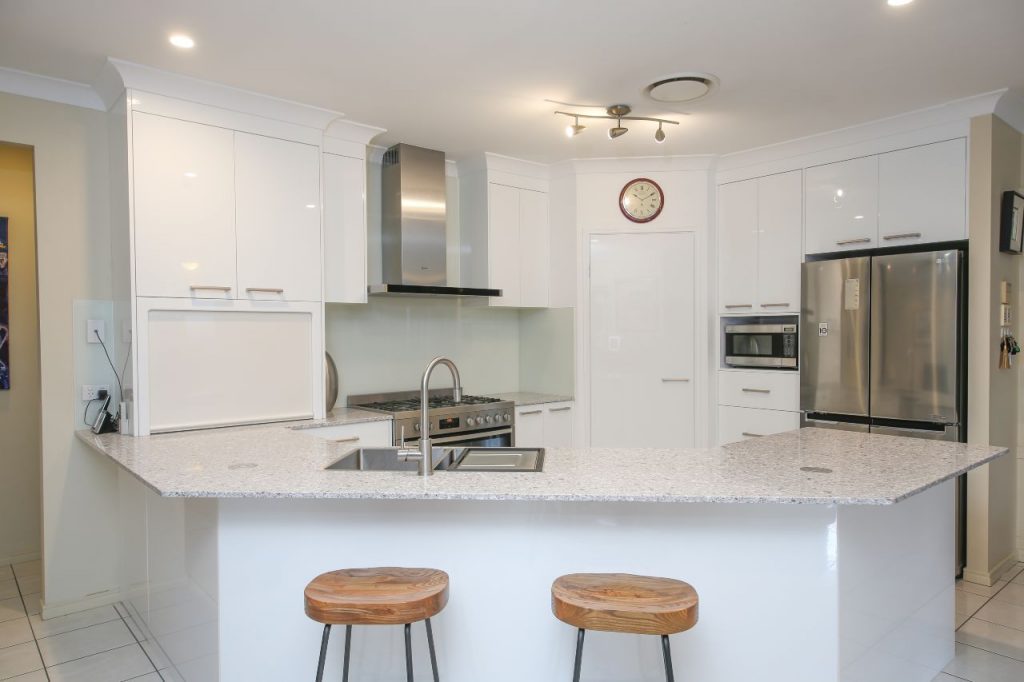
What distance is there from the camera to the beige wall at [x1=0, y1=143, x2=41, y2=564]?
3.67 m

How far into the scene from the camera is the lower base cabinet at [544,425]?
13.4 ft

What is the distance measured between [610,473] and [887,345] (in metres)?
2.24

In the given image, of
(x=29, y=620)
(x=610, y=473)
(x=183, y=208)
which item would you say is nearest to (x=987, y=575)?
(x=610, y=473)

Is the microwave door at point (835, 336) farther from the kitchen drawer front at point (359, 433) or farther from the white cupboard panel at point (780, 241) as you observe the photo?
the kitchen drawer front at point (359, 433)

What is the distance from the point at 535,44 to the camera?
2555 millimetres

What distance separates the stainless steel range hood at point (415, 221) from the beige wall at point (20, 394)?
2.01 m

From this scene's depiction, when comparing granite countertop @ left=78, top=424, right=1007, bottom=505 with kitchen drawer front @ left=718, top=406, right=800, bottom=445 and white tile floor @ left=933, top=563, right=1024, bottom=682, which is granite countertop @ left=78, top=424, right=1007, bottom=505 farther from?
kitchen drawer front @ left=718, top=406, right=800, bottom=445

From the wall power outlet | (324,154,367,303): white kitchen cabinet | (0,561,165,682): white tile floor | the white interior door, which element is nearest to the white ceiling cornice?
(324,154,367,303): white kitchen cabinet

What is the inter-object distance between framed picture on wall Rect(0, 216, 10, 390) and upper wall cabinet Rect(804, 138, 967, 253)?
4.68m

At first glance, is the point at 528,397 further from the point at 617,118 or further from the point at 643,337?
the point at 617,118

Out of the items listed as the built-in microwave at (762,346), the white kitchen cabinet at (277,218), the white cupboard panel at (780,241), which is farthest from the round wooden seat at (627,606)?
the white cupboard panel at (780,241)

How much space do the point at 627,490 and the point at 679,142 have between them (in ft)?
9.07

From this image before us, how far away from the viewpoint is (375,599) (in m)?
1.61

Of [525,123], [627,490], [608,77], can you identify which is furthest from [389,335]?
[627,490]
